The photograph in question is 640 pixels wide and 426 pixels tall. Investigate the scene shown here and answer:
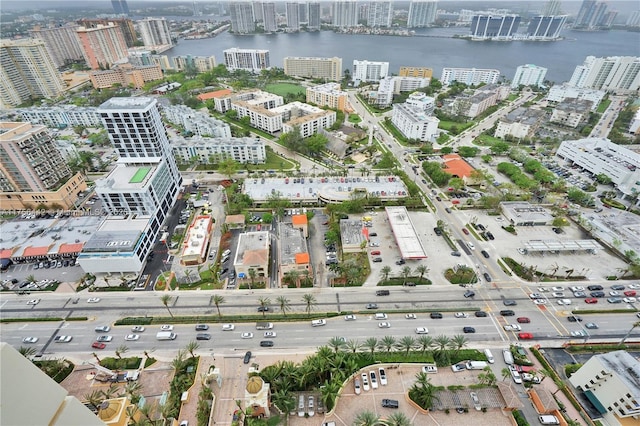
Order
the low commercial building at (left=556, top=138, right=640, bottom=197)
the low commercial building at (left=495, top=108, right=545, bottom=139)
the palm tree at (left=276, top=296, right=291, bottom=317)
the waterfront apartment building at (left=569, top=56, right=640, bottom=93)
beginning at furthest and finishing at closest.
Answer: the waterfront apartment building at (left=569, top=56, right=640, bottom=93), the low commercial building at (left=495, top=108, right=545, bottom=139), the low commercial building at (left=556, top=138, right=640, bottom=197), the palm tree at (left=276, top=296, right=291, bottom=317)

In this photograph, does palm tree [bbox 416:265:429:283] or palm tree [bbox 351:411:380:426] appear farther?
palm tree [bbox 416:265:429:283]

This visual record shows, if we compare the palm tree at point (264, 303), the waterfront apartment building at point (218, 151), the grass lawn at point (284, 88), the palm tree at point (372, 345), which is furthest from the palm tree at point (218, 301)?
the grass lawn at point (284, 88)

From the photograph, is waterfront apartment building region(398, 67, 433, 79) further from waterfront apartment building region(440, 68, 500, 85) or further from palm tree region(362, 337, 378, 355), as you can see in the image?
palm tree region(362, 337, 378, 355)

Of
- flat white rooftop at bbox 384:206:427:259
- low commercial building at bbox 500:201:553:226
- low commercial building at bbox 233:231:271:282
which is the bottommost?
low commercial building at bbox 500:201:553:226

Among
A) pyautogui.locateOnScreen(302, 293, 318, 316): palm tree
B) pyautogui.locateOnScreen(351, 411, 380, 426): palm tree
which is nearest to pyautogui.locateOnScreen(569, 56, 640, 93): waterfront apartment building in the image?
pyautogui.locateOnScreen(302, 293, 318, 316): palm tree

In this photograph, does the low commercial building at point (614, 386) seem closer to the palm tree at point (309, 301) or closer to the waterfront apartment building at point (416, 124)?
the palm tree at point (309, 301)

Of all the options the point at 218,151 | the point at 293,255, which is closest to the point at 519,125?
the point at 293,255

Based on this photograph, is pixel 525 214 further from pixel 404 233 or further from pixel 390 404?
pixel 390 404
